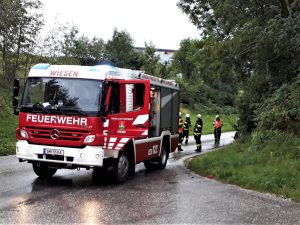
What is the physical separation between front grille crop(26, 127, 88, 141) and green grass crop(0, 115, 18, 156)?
8.00 metres

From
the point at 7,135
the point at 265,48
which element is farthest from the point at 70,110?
the point at 7,135

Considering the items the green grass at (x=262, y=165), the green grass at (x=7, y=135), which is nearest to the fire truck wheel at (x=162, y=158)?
the green grass at (x=262, y=165)

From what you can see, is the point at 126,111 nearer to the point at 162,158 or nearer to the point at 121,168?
the point at 121,168

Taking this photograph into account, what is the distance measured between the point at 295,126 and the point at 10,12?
49.2ft

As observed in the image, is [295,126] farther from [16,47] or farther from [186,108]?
[186,108]

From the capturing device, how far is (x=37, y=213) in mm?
7816

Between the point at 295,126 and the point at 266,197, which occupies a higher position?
the point at 295,126

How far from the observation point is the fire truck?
1066cm

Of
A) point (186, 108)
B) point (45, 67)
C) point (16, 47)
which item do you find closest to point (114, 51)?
point (186, 108)

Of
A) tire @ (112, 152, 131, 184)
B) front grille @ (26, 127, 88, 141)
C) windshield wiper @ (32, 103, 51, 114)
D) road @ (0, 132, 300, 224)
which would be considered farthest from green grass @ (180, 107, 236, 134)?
front grille @ (26, 127, 88, 141)

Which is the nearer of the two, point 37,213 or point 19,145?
point 37,213

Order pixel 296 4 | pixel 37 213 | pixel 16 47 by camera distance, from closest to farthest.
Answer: pixel 37 213
pixel 296 4
pixel 16 47

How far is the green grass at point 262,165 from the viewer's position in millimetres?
10562

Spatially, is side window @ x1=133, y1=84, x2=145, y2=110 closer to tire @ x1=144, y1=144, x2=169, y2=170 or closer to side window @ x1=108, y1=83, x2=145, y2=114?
side window @ x1=108, y1=83, x2=145, y2=114
